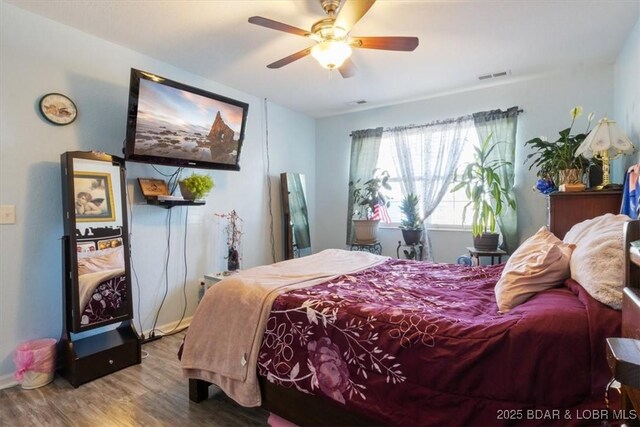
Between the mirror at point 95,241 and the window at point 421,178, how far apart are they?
3.15m

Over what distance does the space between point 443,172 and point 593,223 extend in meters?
2.35

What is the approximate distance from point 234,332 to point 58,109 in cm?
214

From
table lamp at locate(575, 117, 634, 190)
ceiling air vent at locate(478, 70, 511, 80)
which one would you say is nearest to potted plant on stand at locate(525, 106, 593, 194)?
table lamp at locate(575, 117, 634, 190)

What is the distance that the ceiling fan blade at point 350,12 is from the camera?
1760 mm

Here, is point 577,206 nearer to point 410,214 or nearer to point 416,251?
point 410,214

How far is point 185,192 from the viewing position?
3061 mm

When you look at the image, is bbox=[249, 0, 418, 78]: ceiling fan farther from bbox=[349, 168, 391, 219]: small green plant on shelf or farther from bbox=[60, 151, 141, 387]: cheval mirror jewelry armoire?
bbox=[349, 168, 391, 219]: small green plant on shelf

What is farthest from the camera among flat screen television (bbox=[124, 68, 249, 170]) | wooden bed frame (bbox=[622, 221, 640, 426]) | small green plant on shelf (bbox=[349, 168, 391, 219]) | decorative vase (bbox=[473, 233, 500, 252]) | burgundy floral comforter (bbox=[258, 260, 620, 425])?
small green plant on shelf (bbox=[349, 168, 391, 219])

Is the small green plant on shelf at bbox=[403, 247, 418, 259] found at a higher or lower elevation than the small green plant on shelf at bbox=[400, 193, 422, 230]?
lower

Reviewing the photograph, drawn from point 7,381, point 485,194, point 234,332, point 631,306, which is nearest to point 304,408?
point 234,332

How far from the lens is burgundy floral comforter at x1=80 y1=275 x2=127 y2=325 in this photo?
7.42 ft

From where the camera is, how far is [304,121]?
4820 millimetres

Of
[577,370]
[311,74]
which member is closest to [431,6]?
[311,74]

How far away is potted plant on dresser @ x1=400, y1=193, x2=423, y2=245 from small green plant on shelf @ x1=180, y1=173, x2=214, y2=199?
235cm
